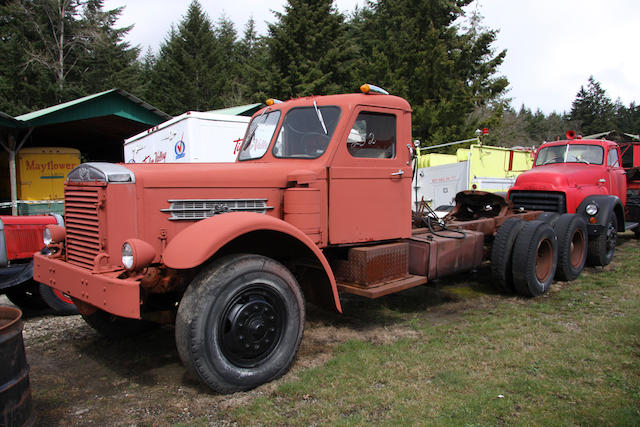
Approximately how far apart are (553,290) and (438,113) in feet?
46.2

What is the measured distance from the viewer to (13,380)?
251 centimetres

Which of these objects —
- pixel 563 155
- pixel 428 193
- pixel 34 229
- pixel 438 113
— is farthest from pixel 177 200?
pixel 438 113

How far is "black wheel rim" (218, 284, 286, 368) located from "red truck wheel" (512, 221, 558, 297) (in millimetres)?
3453

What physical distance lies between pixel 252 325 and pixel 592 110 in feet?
211

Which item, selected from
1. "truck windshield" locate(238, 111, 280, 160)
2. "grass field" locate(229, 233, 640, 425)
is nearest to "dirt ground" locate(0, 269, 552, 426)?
"grass field" locate(229, 233, 640, 425)

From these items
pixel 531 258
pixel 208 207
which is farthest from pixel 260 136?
pixel 531 258

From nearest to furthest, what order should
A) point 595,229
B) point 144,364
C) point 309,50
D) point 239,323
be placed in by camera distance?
point 239,323 → point 144,364 → point 595,229 → point 309,50

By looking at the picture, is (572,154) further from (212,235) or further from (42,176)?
(42,176)

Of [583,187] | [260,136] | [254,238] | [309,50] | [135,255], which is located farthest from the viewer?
[309,50]

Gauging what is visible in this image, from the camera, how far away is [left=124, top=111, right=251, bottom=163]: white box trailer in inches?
360

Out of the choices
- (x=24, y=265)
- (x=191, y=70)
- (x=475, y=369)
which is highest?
(x=191, y=70)

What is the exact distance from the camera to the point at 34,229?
5.45 meters

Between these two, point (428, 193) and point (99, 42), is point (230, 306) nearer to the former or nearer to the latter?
point (428, 193)

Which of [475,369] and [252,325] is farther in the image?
[475,369]
